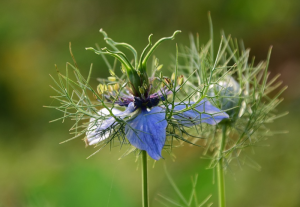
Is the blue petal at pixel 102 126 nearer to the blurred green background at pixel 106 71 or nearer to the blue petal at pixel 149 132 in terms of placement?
the blue petal at pixel 149 132

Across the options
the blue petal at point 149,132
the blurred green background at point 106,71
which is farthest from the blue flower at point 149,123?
the blurred green background at point 106,71

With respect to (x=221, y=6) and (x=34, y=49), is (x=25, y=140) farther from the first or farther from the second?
(x=221, y=6)

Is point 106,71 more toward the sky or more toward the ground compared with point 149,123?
more toward the sky

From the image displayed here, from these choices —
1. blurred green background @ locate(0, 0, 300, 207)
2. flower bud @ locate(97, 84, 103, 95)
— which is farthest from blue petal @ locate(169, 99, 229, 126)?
blurred green background @ locate(0, 0, 300, 207)

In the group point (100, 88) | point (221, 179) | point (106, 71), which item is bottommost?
point (221, 179)

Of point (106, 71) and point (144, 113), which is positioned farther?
point (106, 71)

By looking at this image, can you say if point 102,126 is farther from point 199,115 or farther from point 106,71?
point 106,71

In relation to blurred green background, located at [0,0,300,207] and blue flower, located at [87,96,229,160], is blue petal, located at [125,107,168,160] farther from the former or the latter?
blurred green background, located at [0,0,300,207]

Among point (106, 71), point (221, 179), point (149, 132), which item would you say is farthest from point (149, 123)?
point (106, 71)
